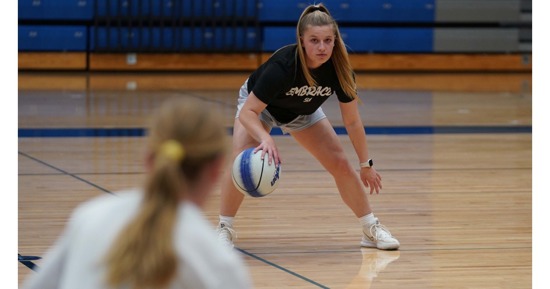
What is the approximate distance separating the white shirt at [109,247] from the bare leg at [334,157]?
288cm

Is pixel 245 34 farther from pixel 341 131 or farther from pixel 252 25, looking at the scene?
pixel 341 131

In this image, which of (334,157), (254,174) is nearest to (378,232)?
(334,157)

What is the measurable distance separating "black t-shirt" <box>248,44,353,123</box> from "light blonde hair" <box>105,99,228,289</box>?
2.65 metres

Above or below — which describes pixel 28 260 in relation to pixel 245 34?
above

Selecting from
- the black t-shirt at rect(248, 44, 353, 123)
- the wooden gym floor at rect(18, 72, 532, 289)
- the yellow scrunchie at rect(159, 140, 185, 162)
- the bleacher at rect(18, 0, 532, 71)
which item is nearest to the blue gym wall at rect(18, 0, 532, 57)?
the bleacher at rect(18, 0, 532, 71)

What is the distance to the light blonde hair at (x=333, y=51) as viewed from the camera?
4.23 m

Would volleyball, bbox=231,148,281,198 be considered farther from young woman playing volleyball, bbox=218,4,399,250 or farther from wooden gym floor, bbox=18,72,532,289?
wooden gym floor, bbox=18,72,532,289

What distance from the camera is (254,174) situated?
405cm

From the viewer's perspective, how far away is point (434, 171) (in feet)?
22.3

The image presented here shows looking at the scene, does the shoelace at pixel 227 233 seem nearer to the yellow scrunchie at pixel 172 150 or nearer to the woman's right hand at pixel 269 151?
the woman's right hand at pixel 269 151

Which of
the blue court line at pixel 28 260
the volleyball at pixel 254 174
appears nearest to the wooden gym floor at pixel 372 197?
the blue court line at pixel 28 260

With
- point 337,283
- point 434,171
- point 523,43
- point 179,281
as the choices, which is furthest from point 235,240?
point 523,43

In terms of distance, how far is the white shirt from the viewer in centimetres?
149

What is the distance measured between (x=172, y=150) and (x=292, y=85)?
2777 millimetres
